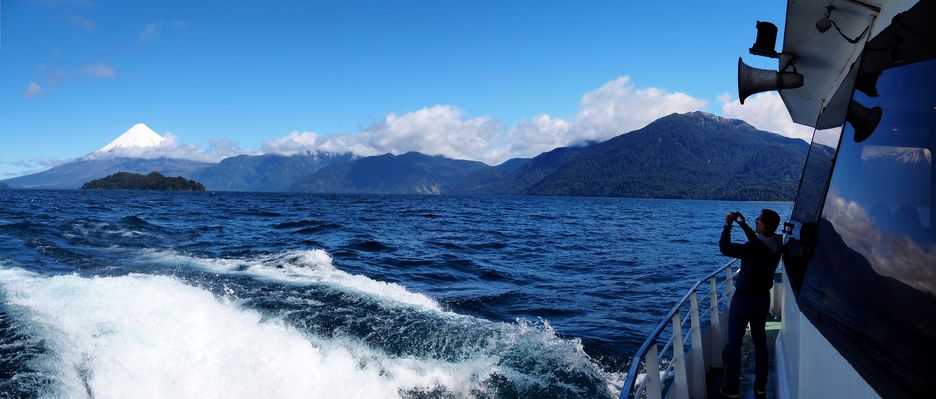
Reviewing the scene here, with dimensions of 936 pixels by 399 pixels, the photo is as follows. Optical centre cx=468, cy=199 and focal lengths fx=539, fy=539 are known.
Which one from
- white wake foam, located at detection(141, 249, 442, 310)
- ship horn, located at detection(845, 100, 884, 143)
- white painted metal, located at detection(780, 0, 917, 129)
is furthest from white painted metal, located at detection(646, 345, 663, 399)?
white wake foam, located at detection(141, 249, 442, 310)

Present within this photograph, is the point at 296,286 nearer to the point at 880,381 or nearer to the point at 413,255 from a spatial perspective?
the point at 413,255

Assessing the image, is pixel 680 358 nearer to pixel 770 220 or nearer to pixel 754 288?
pixel 754 288

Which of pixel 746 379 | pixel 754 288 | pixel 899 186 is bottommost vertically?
pixel 746 379

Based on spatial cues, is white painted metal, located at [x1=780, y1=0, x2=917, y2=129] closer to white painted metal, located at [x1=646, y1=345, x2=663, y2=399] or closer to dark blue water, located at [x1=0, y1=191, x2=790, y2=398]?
white painted metal, located at [x1=646, y1=345, x2=663, y2=399]

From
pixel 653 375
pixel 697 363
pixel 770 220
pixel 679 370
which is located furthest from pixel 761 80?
pixel 697 363

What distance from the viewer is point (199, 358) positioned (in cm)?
709

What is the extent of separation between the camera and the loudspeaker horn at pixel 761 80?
4.14 m

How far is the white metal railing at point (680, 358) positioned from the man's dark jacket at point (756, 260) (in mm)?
403

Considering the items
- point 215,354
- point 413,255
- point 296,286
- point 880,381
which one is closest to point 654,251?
point 413,255

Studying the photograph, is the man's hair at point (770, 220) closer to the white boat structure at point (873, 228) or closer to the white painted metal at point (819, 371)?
the white boat structure at point (873, 228)

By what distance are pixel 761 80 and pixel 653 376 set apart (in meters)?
2.56

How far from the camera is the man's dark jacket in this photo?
4.98 m

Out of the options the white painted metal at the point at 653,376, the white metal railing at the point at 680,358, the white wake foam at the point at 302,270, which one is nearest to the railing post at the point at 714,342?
the white metal railing at the point at 680,358

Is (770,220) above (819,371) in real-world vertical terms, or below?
above
